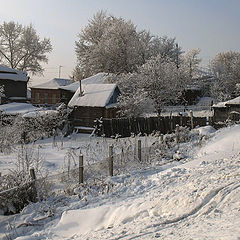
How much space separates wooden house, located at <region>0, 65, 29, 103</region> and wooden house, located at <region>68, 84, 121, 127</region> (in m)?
15.0

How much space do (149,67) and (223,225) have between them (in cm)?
2657

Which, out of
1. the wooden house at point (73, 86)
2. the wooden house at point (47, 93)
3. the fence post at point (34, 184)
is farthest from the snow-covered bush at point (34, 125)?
the wooden house at point (47, 93)

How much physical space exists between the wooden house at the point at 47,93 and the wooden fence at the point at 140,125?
57.1 ft

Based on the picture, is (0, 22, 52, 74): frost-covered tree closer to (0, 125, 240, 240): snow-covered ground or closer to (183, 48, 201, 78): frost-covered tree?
(183, 48, 201, 78): frost-covered tree

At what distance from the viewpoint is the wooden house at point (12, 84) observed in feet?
119

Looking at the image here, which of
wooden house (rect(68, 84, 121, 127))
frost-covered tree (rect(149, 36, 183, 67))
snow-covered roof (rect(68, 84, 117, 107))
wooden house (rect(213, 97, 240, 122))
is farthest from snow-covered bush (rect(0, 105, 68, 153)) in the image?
frost-covered tree (rect(149, 36, 183, 67))

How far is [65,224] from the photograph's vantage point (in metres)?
6.28

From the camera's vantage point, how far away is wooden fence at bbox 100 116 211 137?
20.2m

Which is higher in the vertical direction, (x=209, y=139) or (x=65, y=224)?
(x=209, y=139)

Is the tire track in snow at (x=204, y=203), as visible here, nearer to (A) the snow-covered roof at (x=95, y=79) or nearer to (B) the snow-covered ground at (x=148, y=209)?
(B) the snow-covered ground at (x=148, y=209)

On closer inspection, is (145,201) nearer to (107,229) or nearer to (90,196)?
(107,229)

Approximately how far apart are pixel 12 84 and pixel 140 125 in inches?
894

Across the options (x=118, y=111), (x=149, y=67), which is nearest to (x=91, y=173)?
(x=118, y=111)

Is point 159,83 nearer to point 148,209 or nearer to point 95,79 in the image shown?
point 95,79
